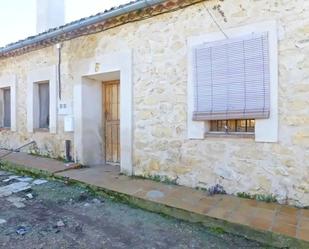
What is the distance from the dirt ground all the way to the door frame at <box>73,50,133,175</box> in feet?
4.71

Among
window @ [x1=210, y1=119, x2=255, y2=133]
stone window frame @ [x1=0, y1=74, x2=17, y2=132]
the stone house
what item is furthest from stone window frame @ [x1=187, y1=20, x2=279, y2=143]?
stone window frame @ [x1=0, y1=74, x2=17, y2=132]

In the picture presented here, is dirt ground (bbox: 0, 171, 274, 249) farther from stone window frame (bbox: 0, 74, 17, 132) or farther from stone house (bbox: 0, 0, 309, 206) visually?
stone window frame (bbox: 0, 74, 17, 132)

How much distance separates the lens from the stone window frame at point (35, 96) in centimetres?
741

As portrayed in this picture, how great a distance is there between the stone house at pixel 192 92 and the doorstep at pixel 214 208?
0.31 m

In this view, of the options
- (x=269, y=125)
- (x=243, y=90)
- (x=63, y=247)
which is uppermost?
(x=243, y=90)

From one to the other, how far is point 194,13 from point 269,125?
2.25 m

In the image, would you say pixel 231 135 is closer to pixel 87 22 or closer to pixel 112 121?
pixel 112 121

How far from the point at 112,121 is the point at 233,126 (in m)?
3.31

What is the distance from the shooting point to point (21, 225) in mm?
3822

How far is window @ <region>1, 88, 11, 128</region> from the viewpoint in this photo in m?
9.59

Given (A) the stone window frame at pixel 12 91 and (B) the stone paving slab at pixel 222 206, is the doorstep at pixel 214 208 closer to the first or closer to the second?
(B) the stone paving slab at pixel 222 206

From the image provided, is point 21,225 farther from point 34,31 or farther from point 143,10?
point 34,31

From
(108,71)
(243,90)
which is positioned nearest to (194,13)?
(243,90)

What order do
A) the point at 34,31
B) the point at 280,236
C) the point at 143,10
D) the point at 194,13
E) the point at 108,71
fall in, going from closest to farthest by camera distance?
1. the point at 280,236
2. the point at 194,13
3. the point at 143,10
4. the point at 108,71
5. the point at 34,31
